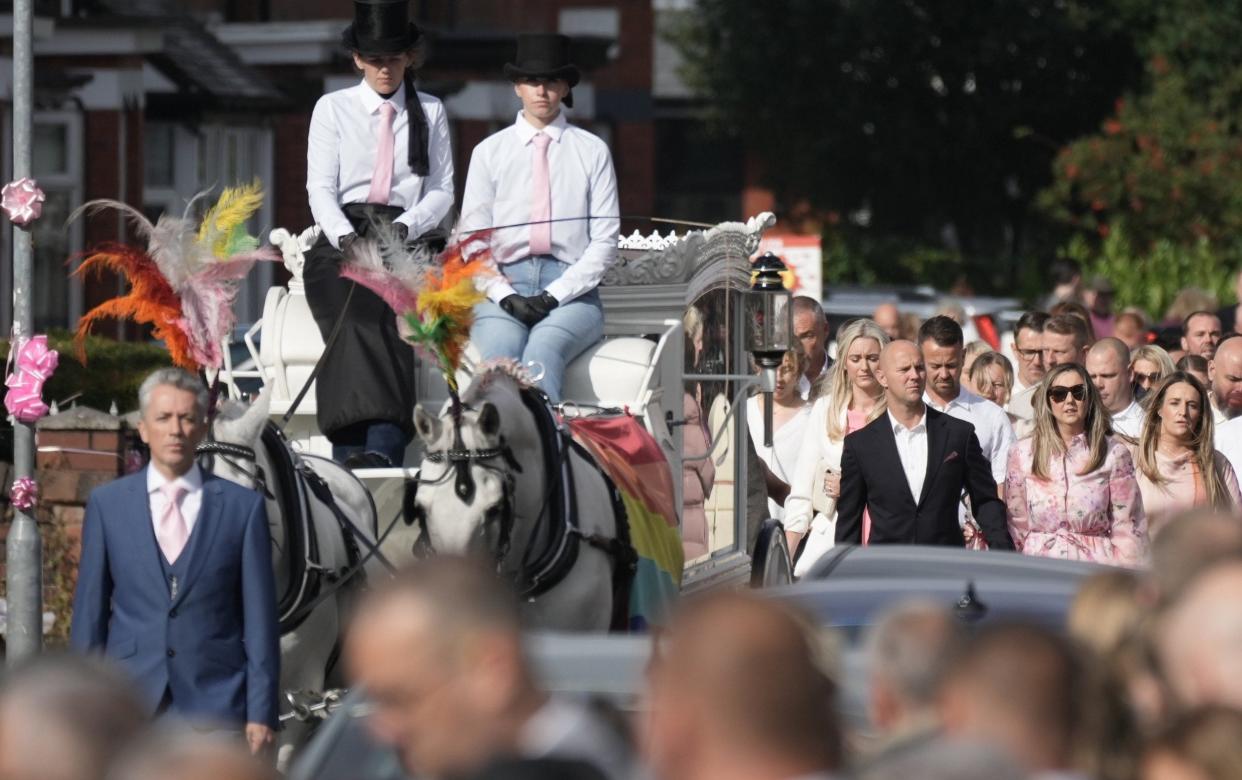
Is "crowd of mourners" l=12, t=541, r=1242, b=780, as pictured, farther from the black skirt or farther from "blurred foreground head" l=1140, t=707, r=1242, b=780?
the black skirt

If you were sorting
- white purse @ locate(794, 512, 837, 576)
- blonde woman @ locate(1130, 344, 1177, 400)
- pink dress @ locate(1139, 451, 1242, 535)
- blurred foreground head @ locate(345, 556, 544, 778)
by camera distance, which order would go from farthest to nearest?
blonde woman @ locate(1130, 344, 1177, 400) → white purse @ locate(794, 512, 837, 576) → pink dress @ locate(1139, 451, 1242, 535) → blurred foreground head @ locate(345, 556, 544, 778)

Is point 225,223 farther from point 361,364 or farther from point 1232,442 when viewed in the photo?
point 1232,442

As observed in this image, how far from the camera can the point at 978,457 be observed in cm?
1015

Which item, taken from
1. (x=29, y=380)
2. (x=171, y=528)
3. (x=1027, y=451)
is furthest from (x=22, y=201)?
(x=1027, y=451)

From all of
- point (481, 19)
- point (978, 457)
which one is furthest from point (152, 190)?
point (978, 457)

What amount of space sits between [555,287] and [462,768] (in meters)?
6.60

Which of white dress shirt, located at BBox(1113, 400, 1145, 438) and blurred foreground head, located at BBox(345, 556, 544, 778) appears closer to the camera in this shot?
blurred foreground head, located at BBox(345, 556, 544, 778)

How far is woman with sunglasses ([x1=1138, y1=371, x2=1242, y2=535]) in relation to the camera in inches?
404

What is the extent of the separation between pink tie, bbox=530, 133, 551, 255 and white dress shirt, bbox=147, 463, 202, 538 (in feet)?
11.1

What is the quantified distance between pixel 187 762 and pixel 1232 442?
8727 mm

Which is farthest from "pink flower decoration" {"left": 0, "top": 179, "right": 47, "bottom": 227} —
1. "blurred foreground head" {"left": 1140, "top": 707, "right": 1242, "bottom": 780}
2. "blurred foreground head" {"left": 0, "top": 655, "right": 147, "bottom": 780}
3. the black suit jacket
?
"blurred foreground head" {"left": 1140, "top": 707, "right": 1242, "bottom": 780}

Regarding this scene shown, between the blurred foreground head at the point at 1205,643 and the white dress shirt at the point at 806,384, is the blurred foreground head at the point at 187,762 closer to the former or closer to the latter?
the blurred foreground head at the point at 1205,643

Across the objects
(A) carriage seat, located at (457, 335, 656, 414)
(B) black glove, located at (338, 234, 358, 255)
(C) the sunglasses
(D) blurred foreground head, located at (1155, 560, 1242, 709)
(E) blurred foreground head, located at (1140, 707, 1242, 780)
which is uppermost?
(B) black glove, located at (338, 234, 358, 255)

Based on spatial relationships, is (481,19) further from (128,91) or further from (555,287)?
(555,287)
